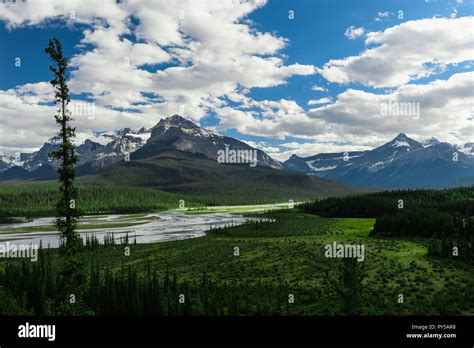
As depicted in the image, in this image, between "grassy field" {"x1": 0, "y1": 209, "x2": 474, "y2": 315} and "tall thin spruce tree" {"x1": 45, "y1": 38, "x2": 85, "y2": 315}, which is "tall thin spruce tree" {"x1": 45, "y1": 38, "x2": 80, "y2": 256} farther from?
"grassy field" {"x1": 0, "y1": 209, "x2": 474, "y2": 315}

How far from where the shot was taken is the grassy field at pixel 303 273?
1741 inches

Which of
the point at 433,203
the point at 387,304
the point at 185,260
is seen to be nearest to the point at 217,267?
the point at 185,260

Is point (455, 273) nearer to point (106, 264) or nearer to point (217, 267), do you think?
point (217, 267)

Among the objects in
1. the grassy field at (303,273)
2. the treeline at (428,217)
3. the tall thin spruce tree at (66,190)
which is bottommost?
the grassy field at (303,273)

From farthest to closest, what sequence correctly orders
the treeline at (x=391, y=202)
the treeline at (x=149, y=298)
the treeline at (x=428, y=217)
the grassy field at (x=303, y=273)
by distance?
the treeline at (x=391, y=202)
the treeline at (x=428, y=217)
the grassy field at (x=303, y=273)
the treeline at (x=149, y=298)

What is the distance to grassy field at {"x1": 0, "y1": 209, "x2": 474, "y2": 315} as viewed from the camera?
44.2 meters

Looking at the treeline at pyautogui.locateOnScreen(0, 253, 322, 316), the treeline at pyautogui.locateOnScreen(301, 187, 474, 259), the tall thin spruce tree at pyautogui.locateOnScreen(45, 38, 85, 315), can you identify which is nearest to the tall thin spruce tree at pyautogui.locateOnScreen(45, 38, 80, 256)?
the tall thin spruce tree at pyautogui.locateOnScreen(45, 38, 85, 315)

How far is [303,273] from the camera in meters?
66.2

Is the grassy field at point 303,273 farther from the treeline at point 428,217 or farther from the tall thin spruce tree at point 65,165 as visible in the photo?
the tall thin spruce tree at point 65,165

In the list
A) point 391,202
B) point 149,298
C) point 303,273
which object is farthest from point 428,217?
point 149,298

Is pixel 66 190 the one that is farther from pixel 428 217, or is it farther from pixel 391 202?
pixel 391 202

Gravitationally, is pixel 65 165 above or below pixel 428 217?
above

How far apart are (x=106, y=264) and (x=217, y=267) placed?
26.6 metres

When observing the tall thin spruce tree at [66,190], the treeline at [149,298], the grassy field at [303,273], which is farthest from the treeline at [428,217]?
the tall thin spruce tree at [66,190]
